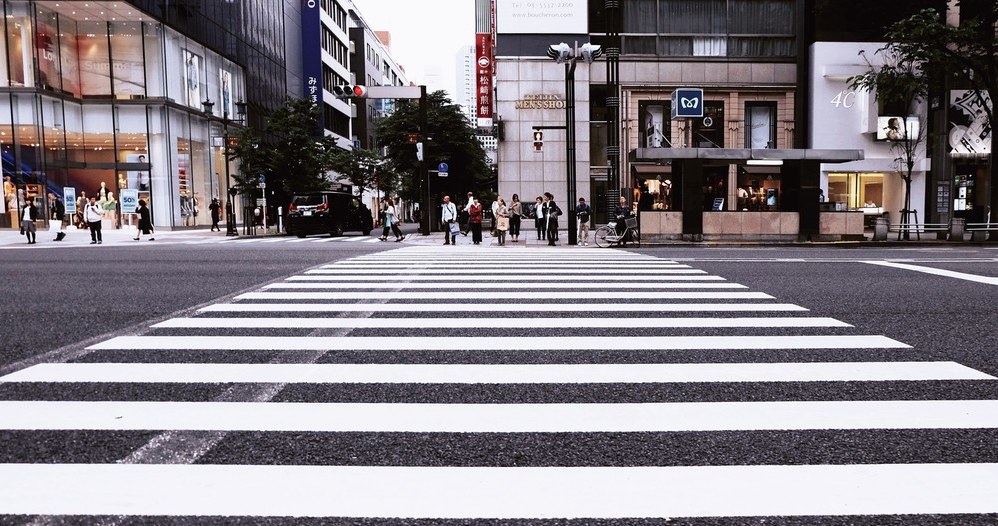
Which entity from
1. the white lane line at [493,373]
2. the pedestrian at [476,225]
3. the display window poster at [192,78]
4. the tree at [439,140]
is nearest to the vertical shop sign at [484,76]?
the tree at [439,140]

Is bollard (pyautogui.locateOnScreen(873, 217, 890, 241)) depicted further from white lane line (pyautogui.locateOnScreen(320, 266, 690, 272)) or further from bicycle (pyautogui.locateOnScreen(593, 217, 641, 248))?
white lane line (pyautogui.locateOnScreen(320, 266, 690, 272))

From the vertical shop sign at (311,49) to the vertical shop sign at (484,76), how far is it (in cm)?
2454

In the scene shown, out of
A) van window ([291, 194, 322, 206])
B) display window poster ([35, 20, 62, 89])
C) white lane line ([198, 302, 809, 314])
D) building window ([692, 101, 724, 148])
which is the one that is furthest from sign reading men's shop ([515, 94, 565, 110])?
white lane line ([198, 302, 809, 314])

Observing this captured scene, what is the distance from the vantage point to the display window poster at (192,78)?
123 ft

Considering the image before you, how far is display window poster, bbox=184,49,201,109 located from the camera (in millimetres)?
37500

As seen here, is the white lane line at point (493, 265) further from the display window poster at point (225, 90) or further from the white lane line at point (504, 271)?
the display window poster at point (225, 90)

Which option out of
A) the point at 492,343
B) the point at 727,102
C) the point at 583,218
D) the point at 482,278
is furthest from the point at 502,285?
the point at 727,102

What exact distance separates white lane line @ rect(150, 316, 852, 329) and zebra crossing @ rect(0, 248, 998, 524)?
58mm

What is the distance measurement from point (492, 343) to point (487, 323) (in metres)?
1.00

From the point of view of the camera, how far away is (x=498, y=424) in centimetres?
381

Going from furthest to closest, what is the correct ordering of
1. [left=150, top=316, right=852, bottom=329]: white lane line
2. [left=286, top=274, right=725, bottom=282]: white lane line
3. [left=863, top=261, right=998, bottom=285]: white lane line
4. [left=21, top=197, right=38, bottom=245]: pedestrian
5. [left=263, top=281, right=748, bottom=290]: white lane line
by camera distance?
A: [left=21, top=197, right=38, bottom=245]: pedestrian
[left=286, top=274, right=725, bottom=282]: white lane line
[left=863, top=261, right=998, bottom=285]: white lane line
[left=263, top=281, right=748, bottom=290]: white lane line
[left=150, top=316, right=852, bottom=329]: white lane line

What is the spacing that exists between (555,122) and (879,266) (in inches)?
939

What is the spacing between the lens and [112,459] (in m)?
3.26

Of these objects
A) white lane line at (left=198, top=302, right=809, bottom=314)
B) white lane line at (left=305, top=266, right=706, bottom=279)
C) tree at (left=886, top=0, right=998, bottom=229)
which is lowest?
white lane line at (left=198, top=302, right=809, bottom=314)
